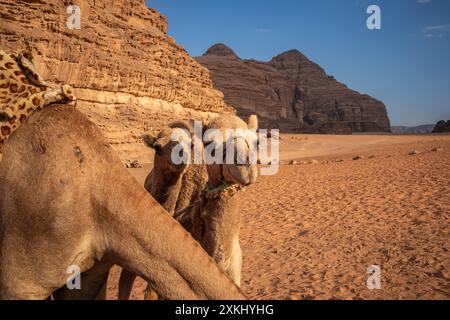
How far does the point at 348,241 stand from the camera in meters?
8.20

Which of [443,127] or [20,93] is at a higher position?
[443,127]

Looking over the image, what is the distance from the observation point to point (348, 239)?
8.33m

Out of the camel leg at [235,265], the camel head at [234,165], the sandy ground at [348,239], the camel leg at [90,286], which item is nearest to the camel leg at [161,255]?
the camel leg at [90,286]

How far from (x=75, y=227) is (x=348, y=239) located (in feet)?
24.9

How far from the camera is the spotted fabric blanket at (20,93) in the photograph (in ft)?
6.92

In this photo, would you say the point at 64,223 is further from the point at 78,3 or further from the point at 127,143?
the point at 78,3

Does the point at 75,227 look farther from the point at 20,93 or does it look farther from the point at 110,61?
the point at 110,61

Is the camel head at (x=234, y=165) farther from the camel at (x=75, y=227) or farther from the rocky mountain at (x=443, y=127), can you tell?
the rocky mountain at (x=443, y=127)

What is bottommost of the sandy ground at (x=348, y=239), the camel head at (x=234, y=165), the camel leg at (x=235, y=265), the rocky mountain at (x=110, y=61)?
the sandy ground at (x=348, y=239)

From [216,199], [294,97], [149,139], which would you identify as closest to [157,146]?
[149,139]

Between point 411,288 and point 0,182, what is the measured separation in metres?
5.91

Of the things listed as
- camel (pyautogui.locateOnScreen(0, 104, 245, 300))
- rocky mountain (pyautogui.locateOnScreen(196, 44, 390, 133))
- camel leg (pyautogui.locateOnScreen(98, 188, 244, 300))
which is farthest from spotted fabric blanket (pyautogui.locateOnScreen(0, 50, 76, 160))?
rocky mountain (pyautogui.locateOnScreen(196, 44, 390, 133))

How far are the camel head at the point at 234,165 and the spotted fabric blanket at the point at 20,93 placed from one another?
3.73 feet

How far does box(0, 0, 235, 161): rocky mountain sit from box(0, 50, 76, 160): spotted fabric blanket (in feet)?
65.8
